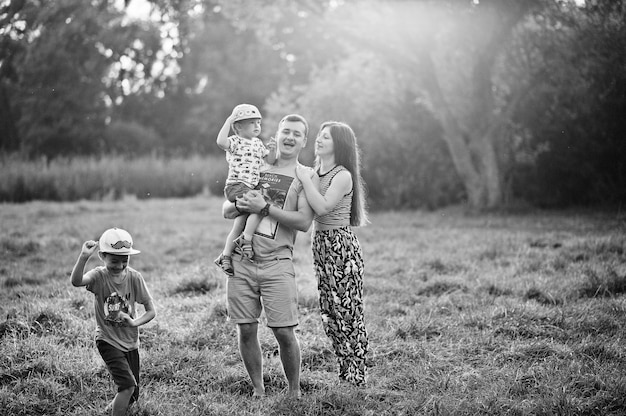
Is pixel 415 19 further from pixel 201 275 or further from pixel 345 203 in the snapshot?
pixel 345 203

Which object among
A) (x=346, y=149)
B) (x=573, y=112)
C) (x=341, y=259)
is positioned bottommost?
(x=341, y=259)

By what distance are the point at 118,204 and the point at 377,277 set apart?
10.2m

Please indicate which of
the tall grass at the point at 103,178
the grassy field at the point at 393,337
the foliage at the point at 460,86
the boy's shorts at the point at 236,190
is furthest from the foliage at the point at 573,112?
the boy's shorts at the point at 236,190

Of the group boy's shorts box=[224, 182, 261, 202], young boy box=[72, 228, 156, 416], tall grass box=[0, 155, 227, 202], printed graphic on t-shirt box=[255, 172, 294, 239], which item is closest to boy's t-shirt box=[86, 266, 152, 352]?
young boy box=[72, 228, 156, 416]

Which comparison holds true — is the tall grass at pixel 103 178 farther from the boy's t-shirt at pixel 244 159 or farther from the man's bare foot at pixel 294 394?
the man's bare foot at pixel 294 394

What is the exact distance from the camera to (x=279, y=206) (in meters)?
4.29

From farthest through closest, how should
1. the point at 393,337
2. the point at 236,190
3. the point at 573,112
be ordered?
the point at 573,112, the point at 393,337, the point at 236,190

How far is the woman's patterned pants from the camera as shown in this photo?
178 inches

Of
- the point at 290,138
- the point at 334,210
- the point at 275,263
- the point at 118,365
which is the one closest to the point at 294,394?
the point at 275,263

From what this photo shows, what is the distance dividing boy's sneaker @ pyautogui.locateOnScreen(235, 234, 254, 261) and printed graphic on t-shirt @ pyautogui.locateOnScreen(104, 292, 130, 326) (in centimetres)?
78

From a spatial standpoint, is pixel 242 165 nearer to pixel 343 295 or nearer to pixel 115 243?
pixel 115 243

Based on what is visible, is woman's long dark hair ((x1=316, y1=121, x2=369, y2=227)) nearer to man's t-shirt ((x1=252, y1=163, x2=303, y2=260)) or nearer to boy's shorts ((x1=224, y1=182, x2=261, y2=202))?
man's t-shirt ((x1=252, y1=163, x2=303, y2=260))

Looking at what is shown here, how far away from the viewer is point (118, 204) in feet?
53.6

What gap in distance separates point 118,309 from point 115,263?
0.28 metres
